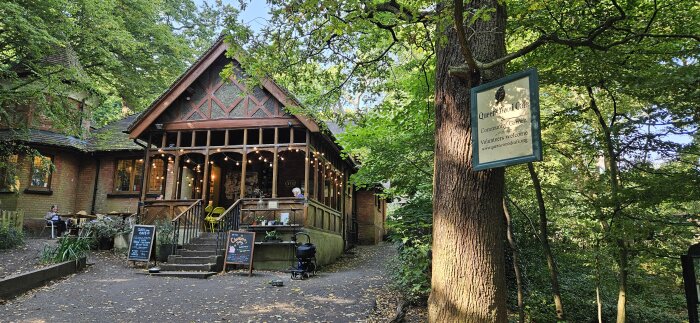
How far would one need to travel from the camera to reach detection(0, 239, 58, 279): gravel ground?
10195 millimetres

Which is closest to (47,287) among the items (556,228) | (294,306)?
(294,306)

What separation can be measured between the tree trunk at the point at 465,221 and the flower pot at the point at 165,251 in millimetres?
11069

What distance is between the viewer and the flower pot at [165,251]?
1245 cm

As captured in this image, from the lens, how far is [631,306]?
8.47 meters

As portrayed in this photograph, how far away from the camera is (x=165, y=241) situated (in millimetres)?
12570

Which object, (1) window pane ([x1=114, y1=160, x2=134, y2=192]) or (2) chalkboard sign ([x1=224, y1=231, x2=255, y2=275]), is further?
(1) window pane ([x1=114, y1=160, x2=134, y2=192])

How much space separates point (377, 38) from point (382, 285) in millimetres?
5758

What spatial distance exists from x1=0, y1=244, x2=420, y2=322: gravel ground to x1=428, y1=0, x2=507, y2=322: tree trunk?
13.3 ft

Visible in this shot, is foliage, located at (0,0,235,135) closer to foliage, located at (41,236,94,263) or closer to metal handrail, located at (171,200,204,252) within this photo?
foliage, located at (41,236,94,263)

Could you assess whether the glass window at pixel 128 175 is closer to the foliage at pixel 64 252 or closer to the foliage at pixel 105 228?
the foliage at pixel 105 228

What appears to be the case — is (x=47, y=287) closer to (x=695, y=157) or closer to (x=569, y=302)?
(x=569, y=302)

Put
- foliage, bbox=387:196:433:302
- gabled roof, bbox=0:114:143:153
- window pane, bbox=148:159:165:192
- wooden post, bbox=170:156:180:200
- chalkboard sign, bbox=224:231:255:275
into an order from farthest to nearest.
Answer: window pane, bbox=148:159:165:192 → gabled roof, bbox=0:114:143:153 → wooden post, bbox=170:156:180:200 → chalkboard sign, bbox=224:231:255:275 → foliage, bbox=387:196:433:302

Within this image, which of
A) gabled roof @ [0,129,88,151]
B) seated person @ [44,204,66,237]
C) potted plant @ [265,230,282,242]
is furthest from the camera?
gabled roof @ [0,129,88,151]

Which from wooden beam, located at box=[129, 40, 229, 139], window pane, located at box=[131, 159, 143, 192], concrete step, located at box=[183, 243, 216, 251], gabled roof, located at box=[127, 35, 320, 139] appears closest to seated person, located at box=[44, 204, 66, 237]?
window pane, located at box=[131, 159, 143, 192]
